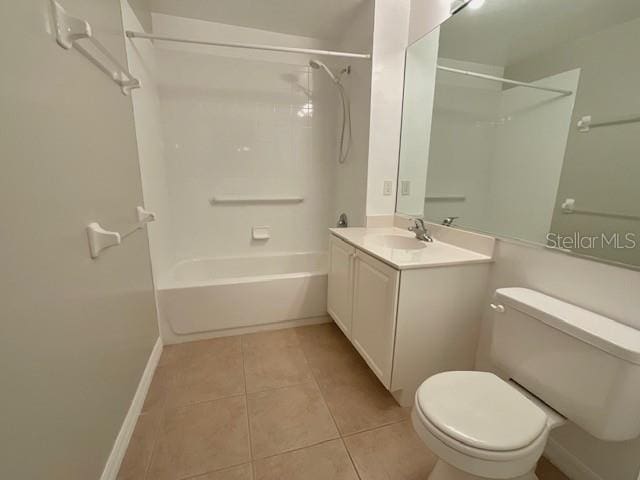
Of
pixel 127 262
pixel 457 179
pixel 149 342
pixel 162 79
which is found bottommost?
pixel 149 342

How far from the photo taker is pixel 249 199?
2.57 meters

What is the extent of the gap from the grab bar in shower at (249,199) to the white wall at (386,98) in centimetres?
91

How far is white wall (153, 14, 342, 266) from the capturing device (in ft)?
7.47

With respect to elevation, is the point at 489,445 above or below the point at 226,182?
below

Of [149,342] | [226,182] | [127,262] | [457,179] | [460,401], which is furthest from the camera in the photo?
[226,182]

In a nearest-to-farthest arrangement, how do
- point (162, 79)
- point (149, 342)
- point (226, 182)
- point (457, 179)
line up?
point (149, 342)
point (457, 179)
point (162, 79)
point (226, 182)

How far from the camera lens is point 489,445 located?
0.76m

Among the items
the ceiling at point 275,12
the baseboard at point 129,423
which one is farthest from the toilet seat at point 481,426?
the ceiling at point 275,12

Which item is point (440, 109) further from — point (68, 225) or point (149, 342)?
point (149, 342)

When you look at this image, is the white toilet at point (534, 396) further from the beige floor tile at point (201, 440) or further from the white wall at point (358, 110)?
the white wall at point (358, 110)

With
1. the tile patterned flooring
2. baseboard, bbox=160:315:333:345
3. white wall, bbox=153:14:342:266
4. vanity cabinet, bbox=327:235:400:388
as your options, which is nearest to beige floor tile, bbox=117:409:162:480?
the tile patterned flooring

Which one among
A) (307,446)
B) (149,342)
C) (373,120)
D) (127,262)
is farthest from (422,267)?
(149,342)

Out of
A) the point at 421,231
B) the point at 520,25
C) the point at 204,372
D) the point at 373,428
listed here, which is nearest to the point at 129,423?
the point at 204,372

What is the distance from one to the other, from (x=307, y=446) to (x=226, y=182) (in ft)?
6.83
